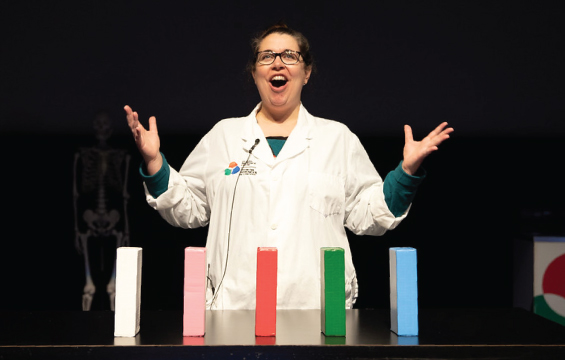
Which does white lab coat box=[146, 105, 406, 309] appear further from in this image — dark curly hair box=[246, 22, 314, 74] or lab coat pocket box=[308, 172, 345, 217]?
dark curly hair box=[246, 22, 314, 74]

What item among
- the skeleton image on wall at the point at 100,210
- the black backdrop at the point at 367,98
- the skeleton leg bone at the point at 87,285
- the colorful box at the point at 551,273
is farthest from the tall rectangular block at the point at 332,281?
the skeleton leg bone at the point at 87,285

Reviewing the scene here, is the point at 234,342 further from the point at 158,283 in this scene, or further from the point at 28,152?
the point at 28,152

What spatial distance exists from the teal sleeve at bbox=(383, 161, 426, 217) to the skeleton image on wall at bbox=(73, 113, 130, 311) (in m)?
2.16

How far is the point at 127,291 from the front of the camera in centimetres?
158

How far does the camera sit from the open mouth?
2.38 m

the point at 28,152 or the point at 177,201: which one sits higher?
the point at 28,152

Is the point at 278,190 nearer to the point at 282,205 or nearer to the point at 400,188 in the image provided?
the point at 282,205

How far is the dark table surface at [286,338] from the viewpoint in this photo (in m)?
1.44

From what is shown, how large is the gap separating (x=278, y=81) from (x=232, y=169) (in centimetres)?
38

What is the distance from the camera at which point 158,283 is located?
3.65 metres

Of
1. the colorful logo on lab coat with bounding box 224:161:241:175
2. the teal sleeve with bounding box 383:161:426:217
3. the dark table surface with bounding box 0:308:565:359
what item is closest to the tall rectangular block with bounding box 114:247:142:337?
the dark table surface with bounding box 0:308:565:359

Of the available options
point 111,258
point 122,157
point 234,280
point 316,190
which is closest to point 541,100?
point 316,190

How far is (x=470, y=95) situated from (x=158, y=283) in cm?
212

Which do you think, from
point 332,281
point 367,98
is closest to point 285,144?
point 332,281
